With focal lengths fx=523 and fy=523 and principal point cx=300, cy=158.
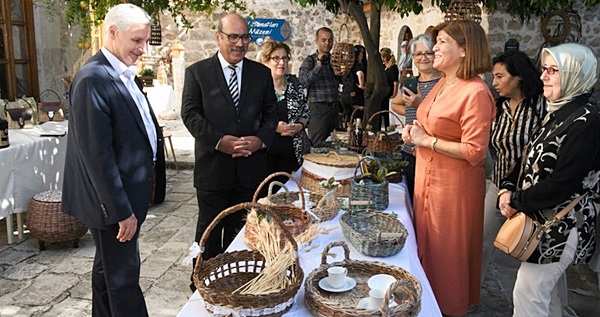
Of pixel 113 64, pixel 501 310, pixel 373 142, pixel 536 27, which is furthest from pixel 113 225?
pixel 536 27

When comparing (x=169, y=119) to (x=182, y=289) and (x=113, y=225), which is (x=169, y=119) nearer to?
(x=182, y=289)

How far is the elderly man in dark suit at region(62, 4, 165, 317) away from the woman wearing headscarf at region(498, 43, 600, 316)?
1796mm

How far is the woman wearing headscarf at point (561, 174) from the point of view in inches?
89.9

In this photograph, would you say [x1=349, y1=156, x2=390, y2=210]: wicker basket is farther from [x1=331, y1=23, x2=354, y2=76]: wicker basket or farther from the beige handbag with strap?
[x1=331, y1=23, x2=354, y2=76]: wicker basket

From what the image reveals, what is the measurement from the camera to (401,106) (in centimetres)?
414

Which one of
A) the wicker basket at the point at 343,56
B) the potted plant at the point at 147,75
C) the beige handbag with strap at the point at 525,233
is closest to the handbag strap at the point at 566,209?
the beige handbag with strap at the point at 525,233

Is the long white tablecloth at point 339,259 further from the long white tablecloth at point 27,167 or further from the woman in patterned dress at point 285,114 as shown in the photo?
the long white tablecloth at point 27,167

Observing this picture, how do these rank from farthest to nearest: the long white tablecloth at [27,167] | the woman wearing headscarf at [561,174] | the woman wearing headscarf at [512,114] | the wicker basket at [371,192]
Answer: the long white tablecloth at [27,167] → the woman wearing headscarf at [512,114] → the wicker basket at [371,192] → the woman wearing headscarf at [561,174]

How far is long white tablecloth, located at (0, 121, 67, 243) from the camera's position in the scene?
164 inches

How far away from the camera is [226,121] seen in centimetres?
316

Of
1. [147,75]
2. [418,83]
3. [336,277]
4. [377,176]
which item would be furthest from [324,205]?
[147,75]

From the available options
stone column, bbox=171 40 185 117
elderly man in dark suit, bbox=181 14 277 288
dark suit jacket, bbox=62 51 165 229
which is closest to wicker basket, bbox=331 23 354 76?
elderly man in dark suit, bbox=181 14 277 288

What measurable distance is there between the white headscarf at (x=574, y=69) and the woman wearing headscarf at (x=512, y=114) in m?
0.76

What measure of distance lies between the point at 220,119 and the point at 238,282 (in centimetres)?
144
